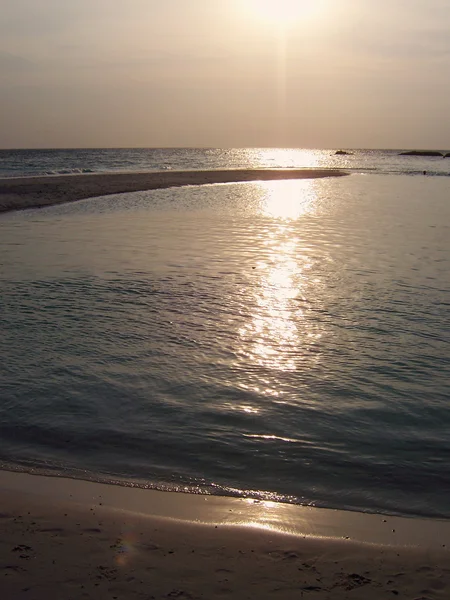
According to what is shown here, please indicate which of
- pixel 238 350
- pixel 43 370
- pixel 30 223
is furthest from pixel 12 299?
pixel 30 223

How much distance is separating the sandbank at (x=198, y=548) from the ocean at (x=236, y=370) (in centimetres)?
31

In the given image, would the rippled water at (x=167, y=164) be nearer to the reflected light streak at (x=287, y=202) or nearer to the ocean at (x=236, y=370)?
the reflected light streak at (x=287, y=202)

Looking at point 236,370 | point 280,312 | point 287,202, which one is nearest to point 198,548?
point 236,370

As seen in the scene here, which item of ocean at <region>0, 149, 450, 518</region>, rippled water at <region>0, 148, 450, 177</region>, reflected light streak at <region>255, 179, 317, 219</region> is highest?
rippled water at <region>0, 148, 450, 177</region>

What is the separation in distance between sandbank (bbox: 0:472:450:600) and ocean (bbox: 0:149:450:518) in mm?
314

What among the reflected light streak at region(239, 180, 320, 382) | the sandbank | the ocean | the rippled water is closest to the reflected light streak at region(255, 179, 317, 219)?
the reflected light streak at region(239, 180, 320, 382)

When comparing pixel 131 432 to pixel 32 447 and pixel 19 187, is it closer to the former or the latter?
pixel 32 447

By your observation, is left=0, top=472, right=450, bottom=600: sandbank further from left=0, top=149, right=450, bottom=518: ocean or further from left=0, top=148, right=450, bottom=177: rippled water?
left=0, top=148, right=450, bottom=177: rippled water

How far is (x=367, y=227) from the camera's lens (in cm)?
2048

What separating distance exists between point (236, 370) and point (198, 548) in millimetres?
3521

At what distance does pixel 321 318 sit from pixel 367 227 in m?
11.6

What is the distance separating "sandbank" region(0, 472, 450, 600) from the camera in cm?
365

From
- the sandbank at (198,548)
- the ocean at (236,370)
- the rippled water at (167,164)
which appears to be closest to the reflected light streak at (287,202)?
the ocean at (236,370)

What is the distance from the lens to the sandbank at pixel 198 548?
12.0ft
